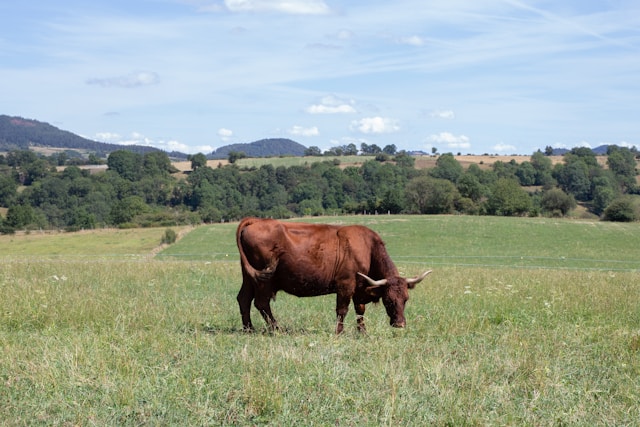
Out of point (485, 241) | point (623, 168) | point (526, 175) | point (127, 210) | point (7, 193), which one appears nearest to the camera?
point (485, 241)

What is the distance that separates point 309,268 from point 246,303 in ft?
4.10

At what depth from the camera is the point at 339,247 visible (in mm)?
11570

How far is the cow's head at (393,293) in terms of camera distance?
11023mm

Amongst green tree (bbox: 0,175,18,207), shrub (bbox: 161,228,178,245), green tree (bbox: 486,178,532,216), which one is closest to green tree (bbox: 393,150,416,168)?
green tree (bbox: 486,178,532,216)

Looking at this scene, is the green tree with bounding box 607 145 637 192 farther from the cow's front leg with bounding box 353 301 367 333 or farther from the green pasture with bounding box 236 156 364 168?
the cow's front leg with bounding box 353 301 367 333

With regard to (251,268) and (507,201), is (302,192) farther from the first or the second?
(251,268)

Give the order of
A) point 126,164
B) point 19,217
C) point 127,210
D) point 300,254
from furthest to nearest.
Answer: point 126,164, point 127,210, point 19,217, point 300,254

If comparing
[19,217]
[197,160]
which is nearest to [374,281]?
[19,217]

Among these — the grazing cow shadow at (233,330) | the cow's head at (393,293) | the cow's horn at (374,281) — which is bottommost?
the grazing cow shadow at (233,330)

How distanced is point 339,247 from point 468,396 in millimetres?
5131

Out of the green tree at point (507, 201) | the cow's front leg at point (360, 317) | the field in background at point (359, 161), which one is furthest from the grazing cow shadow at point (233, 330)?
the field in background at point (359, 161)

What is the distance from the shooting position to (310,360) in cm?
775

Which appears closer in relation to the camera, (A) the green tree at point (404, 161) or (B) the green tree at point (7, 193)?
(B) the green tree at point (7, 193)

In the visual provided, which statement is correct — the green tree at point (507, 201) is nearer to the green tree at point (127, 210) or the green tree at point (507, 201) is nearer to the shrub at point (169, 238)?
the shrub at point (169, 238)
